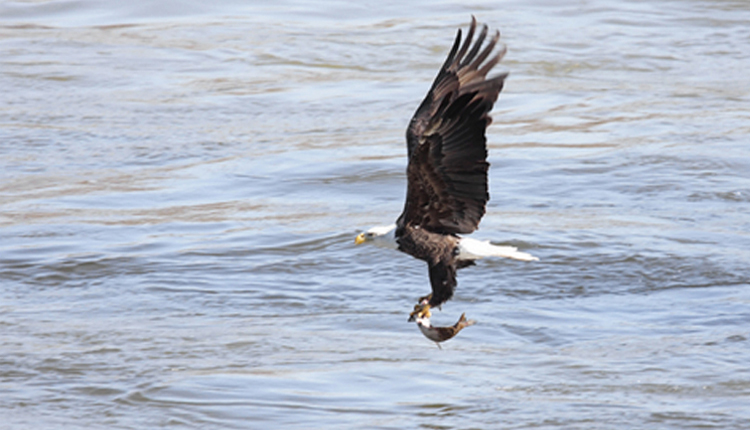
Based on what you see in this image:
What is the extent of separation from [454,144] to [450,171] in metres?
0.14

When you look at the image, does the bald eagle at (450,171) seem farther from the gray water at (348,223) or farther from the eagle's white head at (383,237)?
the gray water at (348,223)

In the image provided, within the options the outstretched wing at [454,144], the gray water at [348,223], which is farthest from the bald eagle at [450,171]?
the gray water at [348,223]

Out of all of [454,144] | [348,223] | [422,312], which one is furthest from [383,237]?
[348,223]

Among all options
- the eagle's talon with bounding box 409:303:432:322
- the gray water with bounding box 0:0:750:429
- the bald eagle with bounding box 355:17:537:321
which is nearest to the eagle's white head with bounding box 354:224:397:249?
the bald eagle with bounding box 355:17:537:321

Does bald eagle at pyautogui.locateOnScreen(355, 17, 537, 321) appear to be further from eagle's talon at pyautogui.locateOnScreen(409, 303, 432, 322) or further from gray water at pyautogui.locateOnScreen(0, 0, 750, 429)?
gray water at pyautogui.locateOnScreen(0, 0, 750, 429)

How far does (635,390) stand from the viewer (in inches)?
256

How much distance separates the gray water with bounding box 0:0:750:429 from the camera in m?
6.54

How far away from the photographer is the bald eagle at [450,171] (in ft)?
17.6

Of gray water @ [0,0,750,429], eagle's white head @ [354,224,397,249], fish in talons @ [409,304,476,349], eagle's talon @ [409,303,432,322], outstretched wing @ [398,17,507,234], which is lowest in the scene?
gray water @ [0,0,750,429]

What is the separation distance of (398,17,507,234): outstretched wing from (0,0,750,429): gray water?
109 cm

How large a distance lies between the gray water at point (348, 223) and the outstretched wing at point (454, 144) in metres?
1.09

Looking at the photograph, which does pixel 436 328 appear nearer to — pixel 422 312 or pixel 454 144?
pixel 422 312

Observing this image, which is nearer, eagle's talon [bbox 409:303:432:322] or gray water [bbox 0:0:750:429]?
eagle's talon [bbox 409:303:432:322]

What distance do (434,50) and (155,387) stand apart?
28.2ft
